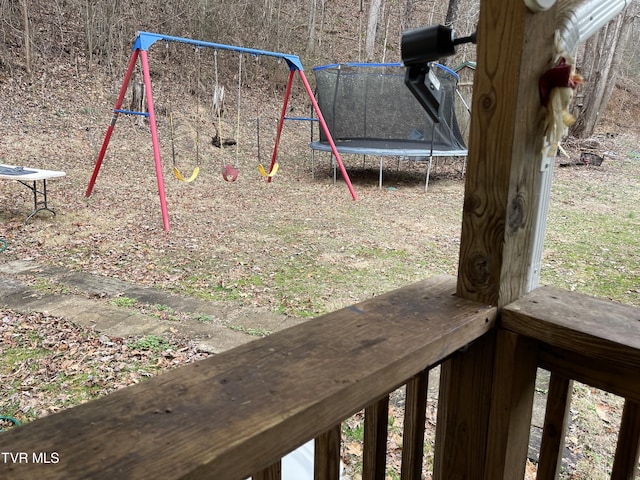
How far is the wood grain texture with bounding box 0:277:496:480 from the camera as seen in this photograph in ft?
1.76

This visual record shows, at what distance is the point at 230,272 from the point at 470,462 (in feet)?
11.3

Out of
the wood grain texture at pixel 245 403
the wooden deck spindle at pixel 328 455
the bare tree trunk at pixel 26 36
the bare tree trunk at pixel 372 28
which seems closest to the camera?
the wood grain texture at pixel 245 403

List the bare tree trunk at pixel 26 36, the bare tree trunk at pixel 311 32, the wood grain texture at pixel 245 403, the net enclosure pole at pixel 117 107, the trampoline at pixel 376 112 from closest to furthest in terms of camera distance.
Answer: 1. the wood grain texture at pixel 245 403
2. the net enclosure pole at pixel 117 107
3. the bare tree trunk at pixel 26 36
4. the trampoline at pixel 376 112
5. the bare tree trunk at pixel 311 32

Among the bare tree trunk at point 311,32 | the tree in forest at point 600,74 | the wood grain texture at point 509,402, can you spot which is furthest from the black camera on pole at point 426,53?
the tree in forest at point 600,74

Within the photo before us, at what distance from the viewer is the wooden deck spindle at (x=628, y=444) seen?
0.97 m

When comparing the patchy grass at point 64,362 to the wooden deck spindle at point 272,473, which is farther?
the patchy grass at point 64,362

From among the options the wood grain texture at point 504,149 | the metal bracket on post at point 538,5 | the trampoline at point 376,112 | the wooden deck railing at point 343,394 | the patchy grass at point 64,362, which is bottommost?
the patchy grass at point 64,362

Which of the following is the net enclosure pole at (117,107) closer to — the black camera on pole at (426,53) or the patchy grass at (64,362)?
the patchy grass at (64,362)

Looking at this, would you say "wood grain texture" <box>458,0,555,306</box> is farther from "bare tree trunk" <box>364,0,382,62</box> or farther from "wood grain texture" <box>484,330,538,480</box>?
"bare tree trunk" <box>364,0,382,62</box>

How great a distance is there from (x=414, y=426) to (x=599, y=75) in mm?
15579

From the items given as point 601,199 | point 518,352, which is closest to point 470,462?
point 518,352

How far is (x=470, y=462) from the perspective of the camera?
1058 mm

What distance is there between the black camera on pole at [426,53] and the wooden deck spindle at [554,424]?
65 cm

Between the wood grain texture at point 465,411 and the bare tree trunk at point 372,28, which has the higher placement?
the bare tree trunk at point 372,28
